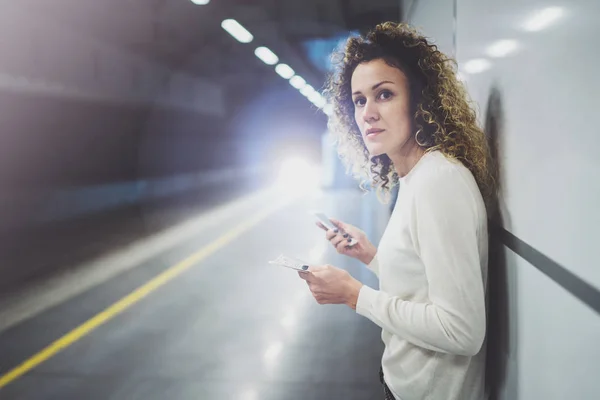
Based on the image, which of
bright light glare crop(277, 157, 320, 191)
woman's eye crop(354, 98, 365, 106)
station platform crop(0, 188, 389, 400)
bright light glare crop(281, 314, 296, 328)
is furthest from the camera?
bright light glare crop(277, 157, 320, 191)

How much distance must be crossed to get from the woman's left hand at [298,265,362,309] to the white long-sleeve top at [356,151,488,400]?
5cm

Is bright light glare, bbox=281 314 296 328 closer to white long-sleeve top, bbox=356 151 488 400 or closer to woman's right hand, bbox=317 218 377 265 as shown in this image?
woman's right hand, bbox=317 218 377 265

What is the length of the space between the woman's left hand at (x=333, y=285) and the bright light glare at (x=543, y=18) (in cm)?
83

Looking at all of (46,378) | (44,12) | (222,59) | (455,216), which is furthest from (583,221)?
(222,59)

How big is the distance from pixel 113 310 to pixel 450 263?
4193 millimetres

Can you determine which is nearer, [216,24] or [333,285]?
[333,285]

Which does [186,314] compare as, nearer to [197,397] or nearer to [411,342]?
[197,397]

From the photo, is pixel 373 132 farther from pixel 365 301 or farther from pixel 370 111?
pixel 365 301

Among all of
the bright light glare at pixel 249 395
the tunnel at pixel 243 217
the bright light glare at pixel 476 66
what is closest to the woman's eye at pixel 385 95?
the tunnel at pixel 243 217

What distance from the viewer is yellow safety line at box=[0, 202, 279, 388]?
11.9 feet

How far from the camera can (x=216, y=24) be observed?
7652mm

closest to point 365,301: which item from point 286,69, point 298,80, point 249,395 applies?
point 249,395

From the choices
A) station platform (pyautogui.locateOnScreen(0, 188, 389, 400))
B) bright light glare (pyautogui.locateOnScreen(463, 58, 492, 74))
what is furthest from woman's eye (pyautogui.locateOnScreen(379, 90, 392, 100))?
station platform (pyautogui.locateOnScreen(0, 188, 389, 400))

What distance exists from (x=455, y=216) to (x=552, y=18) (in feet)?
1.63
